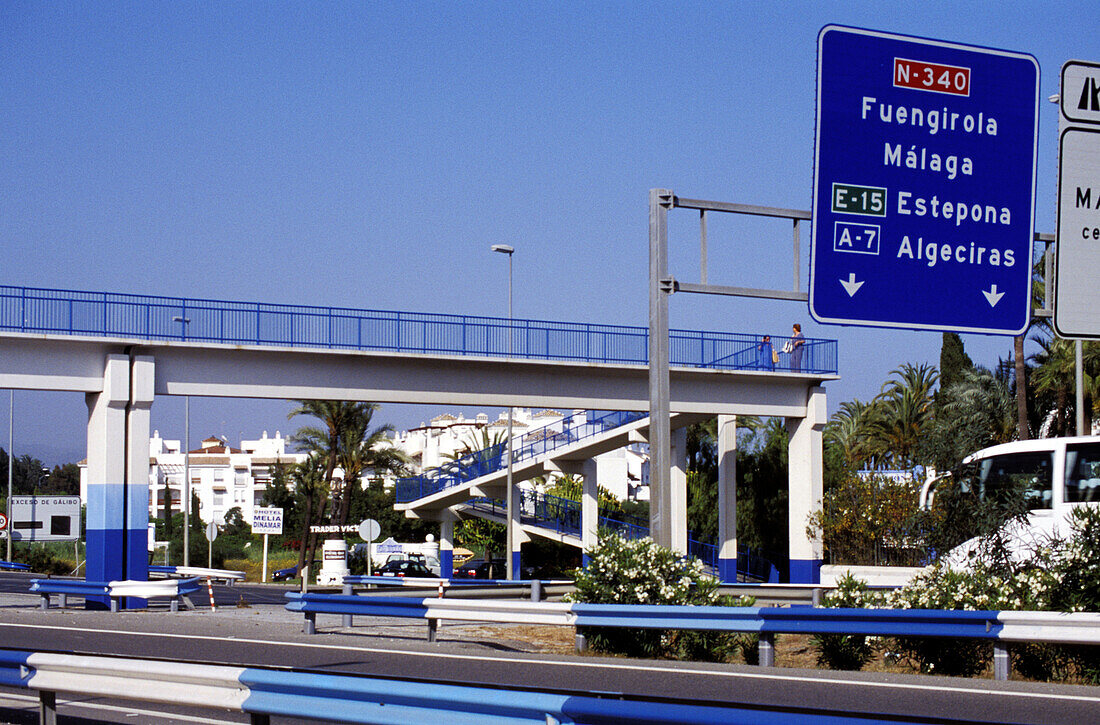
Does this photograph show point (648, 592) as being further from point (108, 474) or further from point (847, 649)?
point (108, 474)

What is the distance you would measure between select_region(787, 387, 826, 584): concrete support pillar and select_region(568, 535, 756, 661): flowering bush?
962 inches

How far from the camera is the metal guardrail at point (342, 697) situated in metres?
5.56

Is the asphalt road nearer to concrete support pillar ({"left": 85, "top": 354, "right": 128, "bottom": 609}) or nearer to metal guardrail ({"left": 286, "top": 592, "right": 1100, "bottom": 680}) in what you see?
metal guardrail ({"left": 286, "top": 592, "right": 1100, "bottom": 680})

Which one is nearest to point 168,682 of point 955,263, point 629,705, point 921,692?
point 629,705

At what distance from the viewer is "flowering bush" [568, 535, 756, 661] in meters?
14.1

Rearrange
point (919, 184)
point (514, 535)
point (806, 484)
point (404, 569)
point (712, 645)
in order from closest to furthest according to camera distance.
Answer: point (712, 645) < point (919, 184) < point (806, 484) < point (404, 569) < point (514, 535)

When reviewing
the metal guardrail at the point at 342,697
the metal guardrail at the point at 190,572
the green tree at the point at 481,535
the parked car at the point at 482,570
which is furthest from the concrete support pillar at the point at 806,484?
the green tree at the point at 481,535

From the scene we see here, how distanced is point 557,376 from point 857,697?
25037 mm

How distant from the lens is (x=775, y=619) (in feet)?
39.7

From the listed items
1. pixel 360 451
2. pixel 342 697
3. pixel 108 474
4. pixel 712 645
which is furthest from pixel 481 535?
pixel 342 697

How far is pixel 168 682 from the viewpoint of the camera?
22.3 ft

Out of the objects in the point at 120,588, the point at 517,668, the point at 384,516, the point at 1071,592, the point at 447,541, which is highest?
the point at 1071,592

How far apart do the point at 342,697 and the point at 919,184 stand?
10276 mm

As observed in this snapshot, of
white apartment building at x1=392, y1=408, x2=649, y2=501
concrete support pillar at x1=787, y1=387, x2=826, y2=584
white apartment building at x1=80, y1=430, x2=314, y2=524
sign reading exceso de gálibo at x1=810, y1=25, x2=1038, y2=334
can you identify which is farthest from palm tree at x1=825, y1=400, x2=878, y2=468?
white apartment building at x1=80, y1=430, x2=314, y2=524
